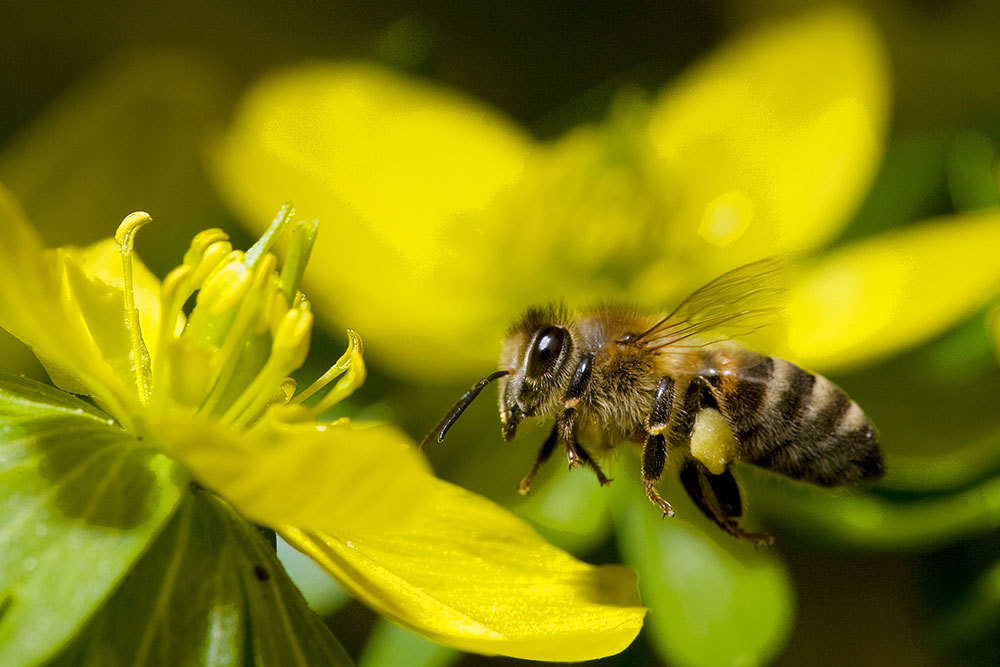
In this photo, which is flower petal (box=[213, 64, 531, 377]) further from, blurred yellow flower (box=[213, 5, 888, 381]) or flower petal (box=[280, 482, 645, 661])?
flower petal (box=[280, 482, 645, 661])

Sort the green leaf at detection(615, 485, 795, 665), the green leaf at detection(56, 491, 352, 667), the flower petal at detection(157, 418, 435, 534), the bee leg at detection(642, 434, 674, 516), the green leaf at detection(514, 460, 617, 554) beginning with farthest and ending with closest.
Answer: the green leaf at detection(514, 460, 617, 554), the green leaf at detection(615, 485, 795, 665), the bee leg at detection(642, 434, 674, 516), the green leaf at detection(56, 491, 352, 667), the flower petal at detection(157, 418, 435, 534)

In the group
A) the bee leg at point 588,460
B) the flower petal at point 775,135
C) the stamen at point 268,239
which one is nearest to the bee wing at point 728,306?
the bee leg at point 588,460

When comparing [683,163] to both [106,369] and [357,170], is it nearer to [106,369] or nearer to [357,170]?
[357,170]

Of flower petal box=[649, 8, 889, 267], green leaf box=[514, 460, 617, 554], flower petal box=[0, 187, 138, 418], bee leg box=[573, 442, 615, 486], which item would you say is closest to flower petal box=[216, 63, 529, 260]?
flower petal box=[649, 8, 889, 267]

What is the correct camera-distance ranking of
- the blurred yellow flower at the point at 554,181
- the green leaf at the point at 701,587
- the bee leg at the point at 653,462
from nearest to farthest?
the bee leg at the point at 653,462 < the green leaf at the point at 701,587 < the blurred yellow flower at the point at 554,181

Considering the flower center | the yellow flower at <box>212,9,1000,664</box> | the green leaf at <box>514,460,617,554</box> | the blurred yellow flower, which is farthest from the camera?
the blurred yellow flower

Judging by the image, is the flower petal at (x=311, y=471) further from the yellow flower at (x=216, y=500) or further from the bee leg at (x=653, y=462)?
the bee leg at (x=653, y=462)

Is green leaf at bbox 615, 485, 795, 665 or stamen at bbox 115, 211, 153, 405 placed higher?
stamen at bbox 115, 211, 153, 405
